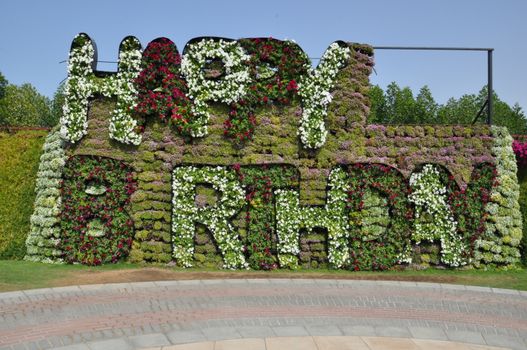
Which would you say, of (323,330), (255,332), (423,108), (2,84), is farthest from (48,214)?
(2,84)

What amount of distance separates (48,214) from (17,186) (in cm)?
194

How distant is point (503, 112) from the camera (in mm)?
42156

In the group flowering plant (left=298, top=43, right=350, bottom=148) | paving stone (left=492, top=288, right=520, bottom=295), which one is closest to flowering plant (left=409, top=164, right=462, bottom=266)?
paving stone (left=492, top=288, right=520, bottom=295)

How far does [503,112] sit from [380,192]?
3371cm

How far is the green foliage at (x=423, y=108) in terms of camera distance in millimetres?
43344

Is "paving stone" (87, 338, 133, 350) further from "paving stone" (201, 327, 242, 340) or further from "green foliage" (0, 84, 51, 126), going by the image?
"green foliage" (0, 84, 51, 126)

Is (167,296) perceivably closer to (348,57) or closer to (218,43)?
(218,43)

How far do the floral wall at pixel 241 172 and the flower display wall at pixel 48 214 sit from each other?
0.22ft

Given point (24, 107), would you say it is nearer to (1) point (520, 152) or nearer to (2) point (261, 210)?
(2) point (261, 210)

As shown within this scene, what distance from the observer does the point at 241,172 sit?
12.8 meters

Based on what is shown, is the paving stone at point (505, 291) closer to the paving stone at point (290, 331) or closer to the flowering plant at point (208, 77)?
the paving stone at point (290, 331)

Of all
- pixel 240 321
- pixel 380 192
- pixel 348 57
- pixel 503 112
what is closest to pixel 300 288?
pixel 240 321

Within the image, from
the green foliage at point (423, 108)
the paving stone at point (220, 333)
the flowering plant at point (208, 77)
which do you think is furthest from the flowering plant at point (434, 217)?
the green foliage at point (423, 108)

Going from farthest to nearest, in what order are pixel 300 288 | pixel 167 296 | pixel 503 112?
pixel 503 112
pixel 300 288
pixel 167 296
